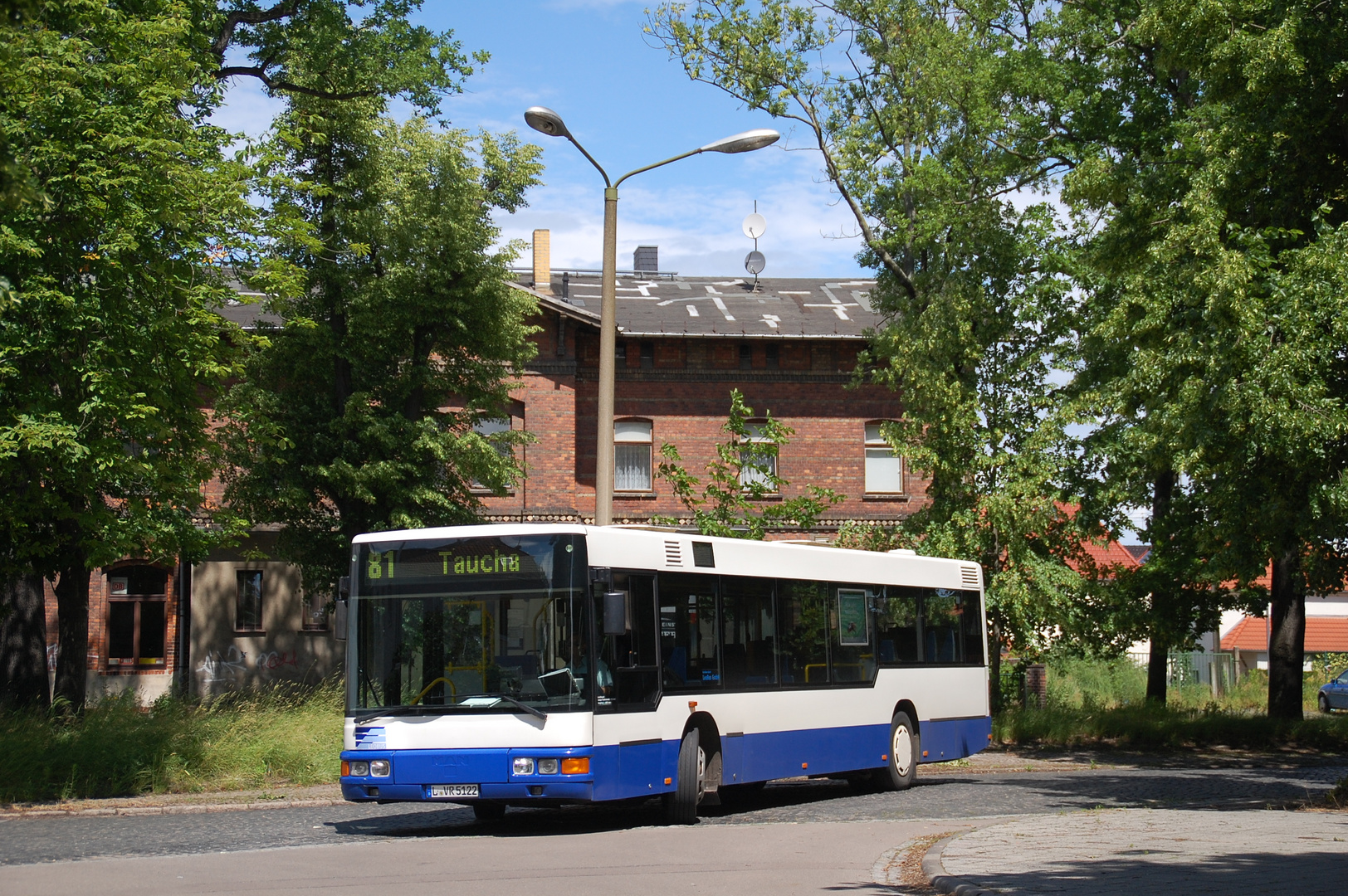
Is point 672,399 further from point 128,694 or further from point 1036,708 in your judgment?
point 128,694

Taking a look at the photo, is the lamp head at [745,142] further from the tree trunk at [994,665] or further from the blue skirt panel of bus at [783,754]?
the tree trunk at [994,665]

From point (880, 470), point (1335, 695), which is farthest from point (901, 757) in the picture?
point (1335, 695)

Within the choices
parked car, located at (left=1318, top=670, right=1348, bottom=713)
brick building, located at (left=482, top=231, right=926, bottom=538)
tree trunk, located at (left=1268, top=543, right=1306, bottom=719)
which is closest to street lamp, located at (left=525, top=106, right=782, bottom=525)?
tree trunk, located at (left=1268, top=543, right=1306, bottom=719)

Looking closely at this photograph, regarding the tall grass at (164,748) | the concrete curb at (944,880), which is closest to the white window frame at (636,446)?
the tall grass at (164,748)

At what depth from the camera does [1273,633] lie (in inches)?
1054

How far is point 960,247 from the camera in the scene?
24.3m

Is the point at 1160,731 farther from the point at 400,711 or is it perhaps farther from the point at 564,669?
the point at 400,711

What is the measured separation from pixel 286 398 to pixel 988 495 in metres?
12.7

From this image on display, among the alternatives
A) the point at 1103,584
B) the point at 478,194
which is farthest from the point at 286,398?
the point at 1103,584

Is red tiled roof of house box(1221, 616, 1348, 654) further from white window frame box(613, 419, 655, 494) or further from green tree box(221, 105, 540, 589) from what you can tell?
green tree box(221, 105, 540, 589)

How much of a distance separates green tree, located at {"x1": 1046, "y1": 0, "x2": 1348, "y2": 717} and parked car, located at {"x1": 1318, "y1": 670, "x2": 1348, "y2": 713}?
25872mm

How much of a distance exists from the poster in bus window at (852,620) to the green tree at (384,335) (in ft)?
33.8

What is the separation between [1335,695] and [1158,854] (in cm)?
3385

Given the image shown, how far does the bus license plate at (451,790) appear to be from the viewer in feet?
38.4
